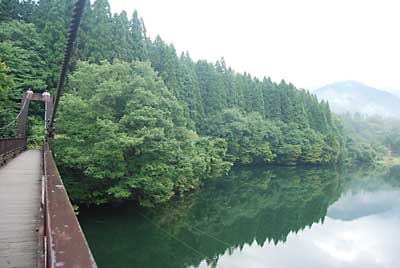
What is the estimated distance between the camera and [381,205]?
17.2 metres

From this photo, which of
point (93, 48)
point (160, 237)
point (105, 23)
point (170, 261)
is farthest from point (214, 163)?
point (105, 23)

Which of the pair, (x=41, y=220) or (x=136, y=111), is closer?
(x=41, y=220)

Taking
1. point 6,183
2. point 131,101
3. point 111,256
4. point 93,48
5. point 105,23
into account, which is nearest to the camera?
point 6,183

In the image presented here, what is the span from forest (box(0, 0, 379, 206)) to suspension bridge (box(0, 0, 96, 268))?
3026 millimetres

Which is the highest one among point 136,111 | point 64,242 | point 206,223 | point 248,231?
point 136,111

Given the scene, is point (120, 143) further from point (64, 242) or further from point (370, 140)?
point (370, 140)

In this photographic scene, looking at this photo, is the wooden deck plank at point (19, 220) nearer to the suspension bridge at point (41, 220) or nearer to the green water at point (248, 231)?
the suspension bridge at point (41, 220)

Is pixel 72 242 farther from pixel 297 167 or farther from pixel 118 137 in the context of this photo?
pixel 297 167

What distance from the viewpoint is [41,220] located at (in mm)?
2877

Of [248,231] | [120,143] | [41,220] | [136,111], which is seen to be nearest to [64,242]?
[41,220]

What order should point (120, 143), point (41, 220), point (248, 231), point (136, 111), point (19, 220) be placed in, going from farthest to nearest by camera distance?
point (248, 231) → point (136, 111) → point (120, 143) → point (19, 220) → point (41, 220)

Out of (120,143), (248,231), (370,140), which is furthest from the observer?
(370,140)

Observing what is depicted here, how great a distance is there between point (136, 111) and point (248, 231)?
592 cm

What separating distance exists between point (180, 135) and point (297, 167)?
20.9m
